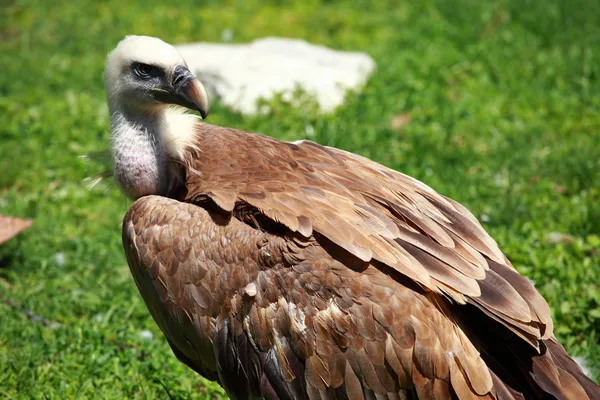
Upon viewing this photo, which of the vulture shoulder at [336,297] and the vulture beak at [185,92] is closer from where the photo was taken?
the vulture shoulder at [336,297]

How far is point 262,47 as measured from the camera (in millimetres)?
8477

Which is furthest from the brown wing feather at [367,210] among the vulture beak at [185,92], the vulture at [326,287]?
the vulture beak at [185,92]

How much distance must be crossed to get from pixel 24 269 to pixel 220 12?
17.5 feet

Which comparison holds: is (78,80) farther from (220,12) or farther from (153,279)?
(153,279)

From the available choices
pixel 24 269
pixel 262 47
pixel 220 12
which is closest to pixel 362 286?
pixel 24 269

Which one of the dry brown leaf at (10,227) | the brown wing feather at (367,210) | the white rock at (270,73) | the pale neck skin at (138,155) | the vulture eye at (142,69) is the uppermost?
the vulture eye at (142,69)

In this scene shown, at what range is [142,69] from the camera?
421 cm

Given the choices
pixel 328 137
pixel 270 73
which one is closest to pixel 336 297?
pixel 328 137

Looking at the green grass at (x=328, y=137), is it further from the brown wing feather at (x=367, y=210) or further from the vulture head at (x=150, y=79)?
the brown wing feather at (x=367, y=210)

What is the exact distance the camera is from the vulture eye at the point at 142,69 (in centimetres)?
419

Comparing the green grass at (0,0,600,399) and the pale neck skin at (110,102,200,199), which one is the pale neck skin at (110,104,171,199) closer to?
the pale neck skin at (110,102,200,199)

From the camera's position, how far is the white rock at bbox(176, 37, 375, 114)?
7734mm

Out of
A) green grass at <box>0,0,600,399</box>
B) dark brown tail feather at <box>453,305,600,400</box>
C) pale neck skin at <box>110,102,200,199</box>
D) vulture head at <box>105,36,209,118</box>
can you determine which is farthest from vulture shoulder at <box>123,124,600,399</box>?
green grass at <box>0,0,600,399</box>

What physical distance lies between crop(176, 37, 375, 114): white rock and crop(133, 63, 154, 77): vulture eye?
3391mm
